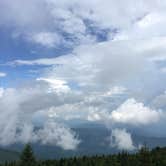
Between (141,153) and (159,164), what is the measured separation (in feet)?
165

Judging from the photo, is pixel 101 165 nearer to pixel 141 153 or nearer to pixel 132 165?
pixel 132 165

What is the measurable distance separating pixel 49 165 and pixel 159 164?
70408 millimetres

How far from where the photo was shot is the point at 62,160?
175 meters

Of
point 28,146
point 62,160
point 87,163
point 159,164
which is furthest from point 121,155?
point 28,146

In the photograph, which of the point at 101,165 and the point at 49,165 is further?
the point at 49,165

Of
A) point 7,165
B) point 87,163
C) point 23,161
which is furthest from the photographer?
point 7,165

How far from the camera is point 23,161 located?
77312mm

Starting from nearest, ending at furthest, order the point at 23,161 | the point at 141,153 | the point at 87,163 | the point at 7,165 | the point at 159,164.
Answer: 1. the point at 141,153
2. the point at 23,161
3. the point at 159,164
4. the point at 87,163
5. the point at 7,165

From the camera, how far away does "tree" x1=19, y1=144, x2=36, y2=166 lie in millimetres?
77312

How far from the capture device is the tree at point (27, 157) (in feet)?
254

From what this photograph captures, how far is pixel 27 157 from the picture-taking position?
78.1 meters

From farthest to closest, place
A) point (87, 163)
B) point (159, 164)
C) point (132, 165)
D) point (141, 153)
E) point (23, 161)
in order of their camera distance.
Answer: point (87, 163) < point (132, 165) < point (159, 164) < point (23, 161) < point (141, 153)

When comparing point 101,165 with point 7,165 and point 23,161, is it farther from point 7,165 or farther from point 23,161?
point 23,161

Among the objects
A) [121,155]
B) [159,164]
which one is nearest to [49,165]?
[121,155]
